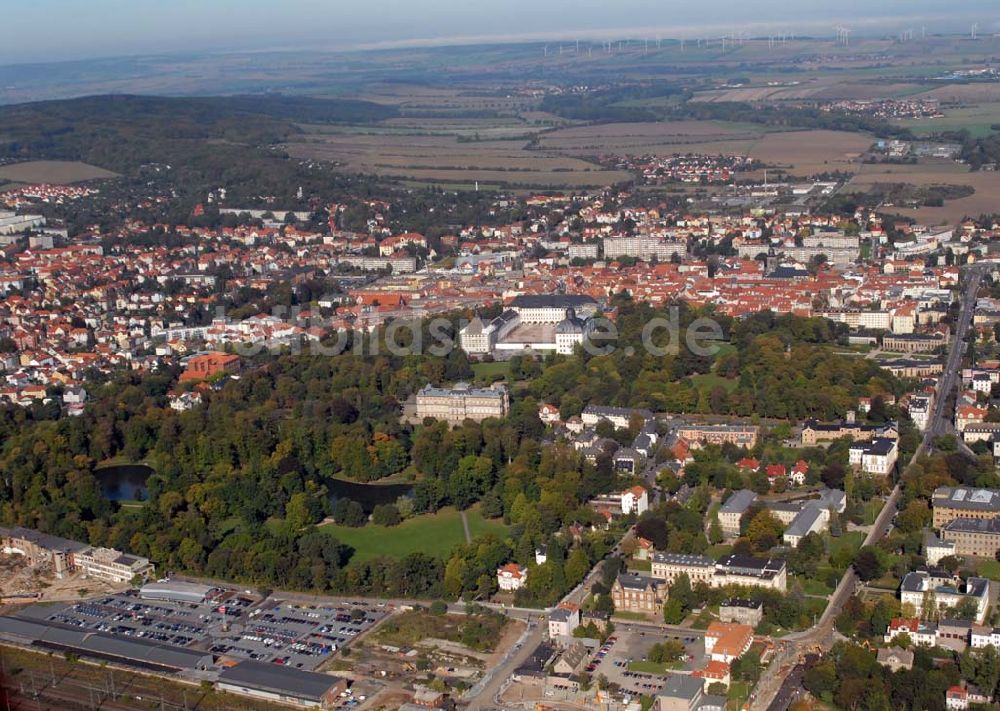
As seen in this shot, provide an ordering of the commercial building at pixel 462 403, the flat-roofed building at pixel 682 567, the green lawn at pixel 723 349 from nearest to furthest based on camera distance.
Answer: the flat-roofed building at pixel 682 567 → the commercial building at pixel 462 403 → the green lawn at pixel 723 349

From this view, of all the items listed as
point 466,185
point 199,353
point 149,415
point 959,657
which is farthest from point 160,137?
point 959,657

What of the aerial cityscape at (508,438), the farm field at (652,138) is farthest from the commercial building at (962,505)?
the farm field at (652,138)

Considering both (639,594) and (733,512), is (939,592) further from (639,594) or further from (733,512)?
(733,512)

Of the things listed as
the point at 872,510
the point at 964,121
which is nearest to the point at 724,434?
the point at 872,510

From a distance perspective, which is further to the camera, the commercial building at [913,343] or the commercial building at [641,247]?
the commercial building at [641,247]

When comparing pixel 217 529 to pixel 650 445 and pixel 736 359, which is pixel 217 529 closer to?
pixel 650 445

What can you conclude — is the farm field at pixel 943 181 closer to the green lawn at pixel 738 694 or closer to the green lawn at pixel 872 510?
the green lawn at pixel 872 510

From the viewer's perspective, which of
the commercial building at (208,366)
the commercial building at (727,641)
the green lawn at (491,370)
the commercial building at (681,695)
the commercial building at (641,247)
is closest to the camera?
the commercial building at (681,695)
